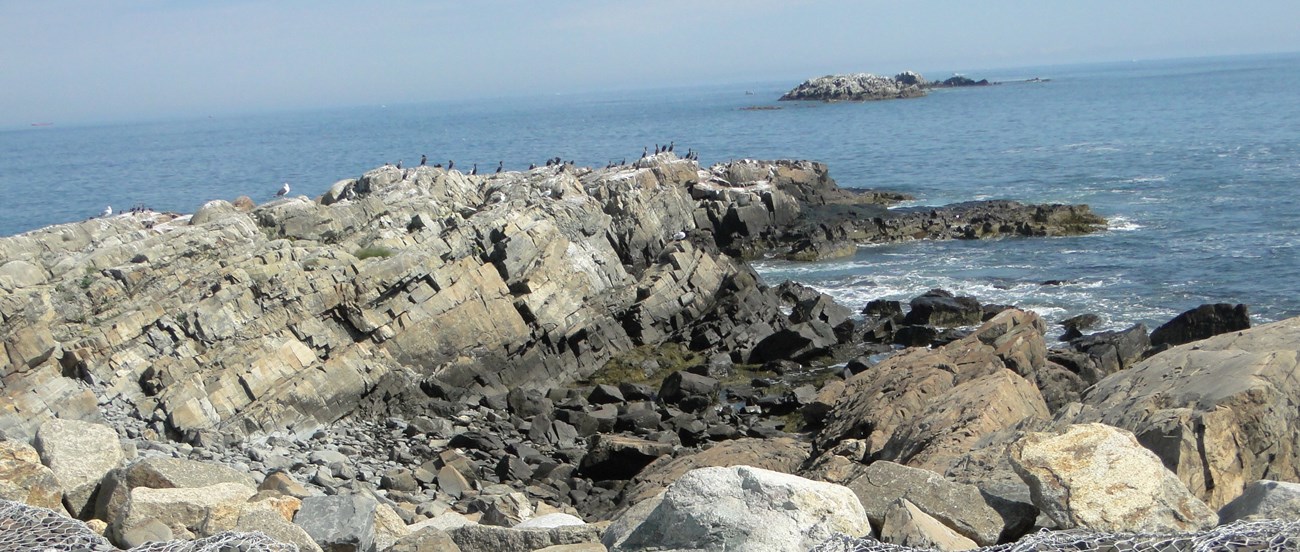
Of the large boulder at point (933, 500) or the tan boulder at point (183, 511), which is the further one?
the tan boulder at point (183, 511)

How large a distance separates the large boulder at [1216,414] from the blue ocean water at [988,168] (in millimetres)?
19595

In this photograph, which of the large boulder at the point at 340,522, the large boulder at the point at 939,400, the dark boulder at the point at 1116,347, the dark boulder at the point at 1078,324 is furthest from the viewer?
the dark boulder at the point at 1078,324

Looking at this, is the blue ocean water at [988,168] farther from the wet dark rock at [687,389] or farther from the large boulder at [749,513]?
the large boulder at [749,513]

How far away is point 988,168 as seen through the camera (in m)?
69.6

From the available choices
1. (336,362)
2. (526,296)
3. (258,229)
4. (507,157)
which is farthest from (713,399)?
(507,157)

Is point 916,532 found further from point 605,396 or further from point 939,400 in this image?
point 605,396

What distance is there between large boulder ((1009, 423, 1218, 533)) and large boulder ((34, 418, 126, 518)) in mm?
9644

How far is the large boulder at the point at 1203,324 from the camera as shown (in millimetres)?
26953

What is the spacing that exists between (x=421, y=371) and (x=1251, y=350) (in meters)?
19.1

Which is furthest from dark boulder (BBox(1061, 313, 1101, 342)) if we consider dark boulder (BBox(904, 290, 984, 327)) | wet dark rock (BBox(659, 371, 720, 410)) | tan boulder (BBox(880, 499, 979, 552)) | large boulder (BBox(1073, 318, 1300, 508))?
tan boulder (BBox(880, 499, 979, 552))

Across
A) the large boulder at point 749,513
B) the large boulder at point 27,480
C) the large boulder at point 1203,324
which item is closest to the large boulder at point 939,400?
the large boulder at point 1203,324

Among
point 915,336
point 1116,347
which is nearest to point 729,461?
point 1116,347

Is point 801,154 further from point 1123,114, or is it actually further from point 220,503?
point 220,503

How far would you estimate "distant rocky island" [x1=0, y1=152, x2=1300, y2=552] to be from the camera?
799 cm
